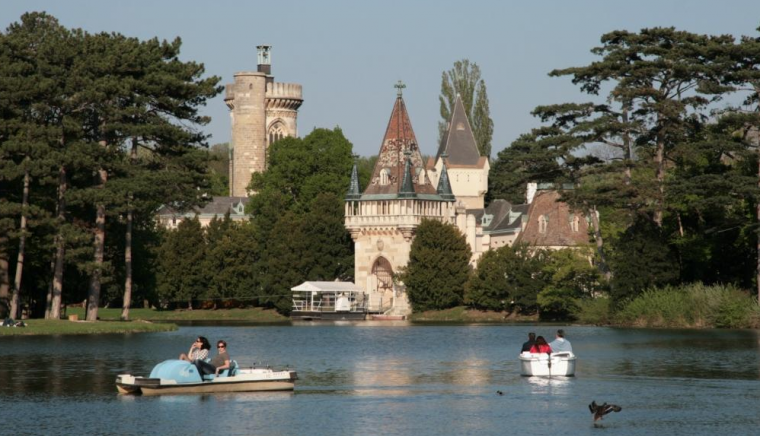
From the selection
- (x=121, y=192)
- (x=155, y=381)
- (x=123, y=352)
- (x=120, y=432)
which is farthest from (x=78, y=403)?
(x=121, y=192)

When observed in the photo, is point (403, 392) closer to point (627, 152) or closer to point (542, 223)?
point (627, 152)

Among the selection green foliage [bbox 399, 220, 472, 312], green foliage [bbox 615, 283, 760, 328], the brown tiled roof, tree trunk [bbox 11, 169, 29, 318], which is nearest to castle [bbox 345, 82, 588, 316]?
the brown tiled roof

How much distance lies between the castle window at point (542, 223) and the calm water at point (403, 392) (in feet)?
156

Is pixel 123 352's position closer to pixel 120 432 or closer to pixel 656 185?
pixel 120 432

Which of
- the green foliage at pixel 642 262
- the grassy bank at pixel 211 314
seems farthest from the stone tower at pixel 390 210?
the green foliage at pixel 642 262

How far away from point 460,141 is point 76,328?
247ft

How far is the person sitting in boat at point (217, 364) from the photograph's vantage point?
36.5 metres

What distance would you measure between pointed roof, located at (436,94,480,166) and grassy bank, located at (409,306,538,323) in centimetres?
3527

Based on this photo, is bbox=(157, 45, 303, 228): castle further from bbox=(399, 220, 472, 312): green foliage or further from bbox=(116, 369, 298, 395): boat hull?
bbox=(116, 369, 298, 395): boat hull

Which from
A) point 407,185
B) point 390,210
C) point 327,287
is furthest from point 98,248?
point 407,185

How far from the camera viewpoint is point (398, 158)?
108500mm

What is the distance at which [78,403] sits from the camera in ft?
114

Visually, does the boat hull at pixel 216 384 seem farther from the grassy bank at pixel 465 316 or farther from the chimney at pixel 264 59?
the chimney at pixel 264 59

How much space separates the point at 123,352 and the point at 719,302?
2895cm
